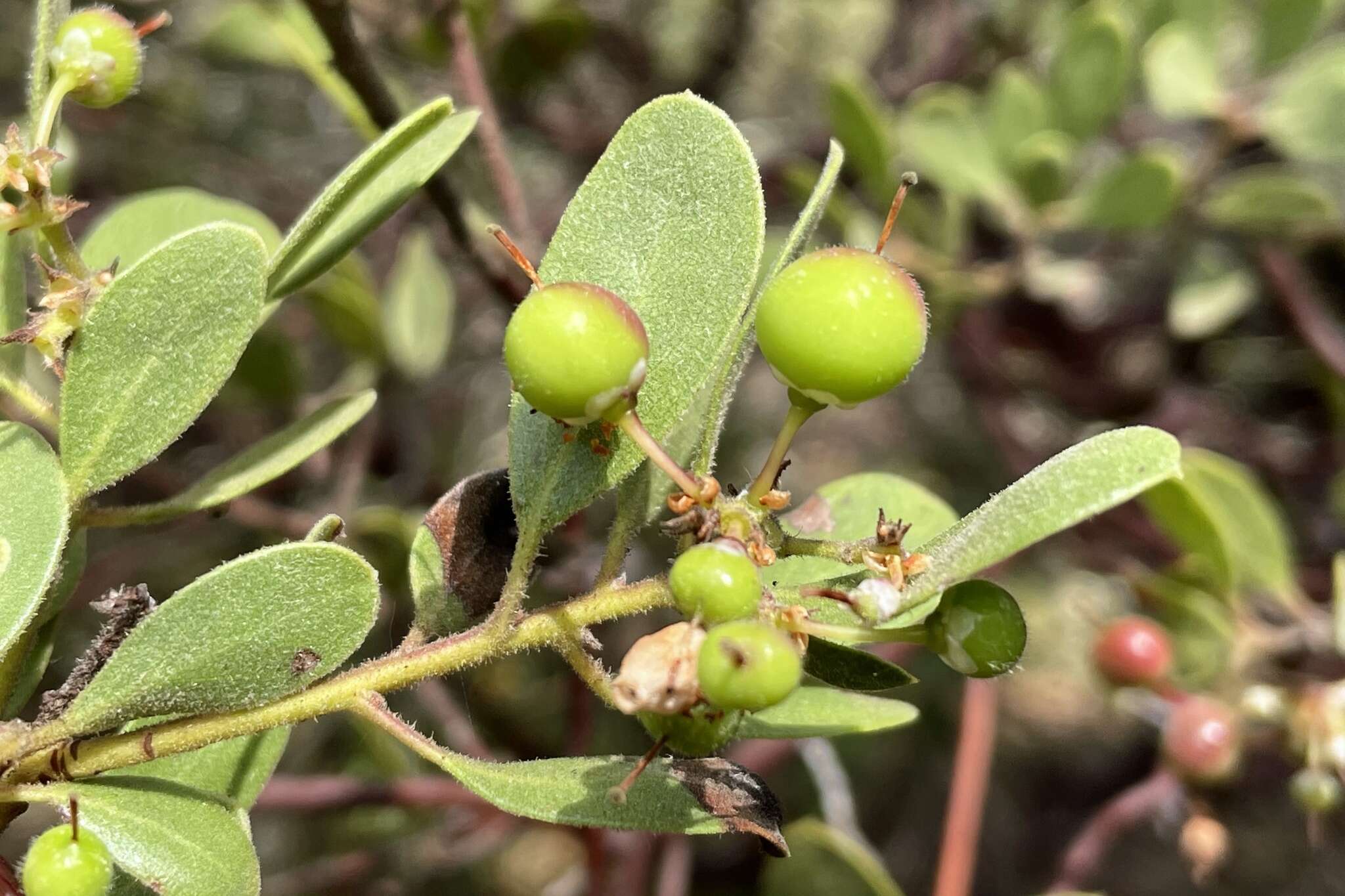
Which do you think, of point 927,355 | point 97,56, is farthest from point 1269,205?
point 97,56

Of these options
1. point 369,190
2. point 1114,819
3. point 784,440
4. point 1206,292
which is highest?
point 369,190

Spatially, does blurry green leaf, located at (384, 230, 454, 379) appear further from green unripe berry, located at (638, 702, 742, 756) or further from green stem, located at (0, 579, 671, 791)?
green unripe berry, located at (638, 702, 742, 756)

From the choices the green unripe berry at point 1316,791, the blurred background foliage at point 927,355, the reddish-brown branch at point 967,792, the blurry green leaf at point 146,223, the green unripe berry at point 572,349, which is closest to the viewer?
the green unripe berry at point 572,349

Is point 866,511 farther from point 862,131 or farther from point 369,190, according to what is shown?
point 862,131

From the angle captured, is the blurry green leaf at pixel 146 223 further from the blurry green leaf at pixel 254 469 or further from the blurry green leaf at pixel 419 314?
the blurry green leaf at pixel 419 314

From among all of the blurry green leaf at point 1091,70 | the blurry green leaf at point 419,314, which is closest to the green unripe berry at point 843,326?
the blurry green leaf at point 1091,70

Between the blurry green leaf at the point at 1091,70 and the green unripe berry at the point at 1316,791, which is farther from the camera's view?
the blurry green leaf at the point at 1091,70
